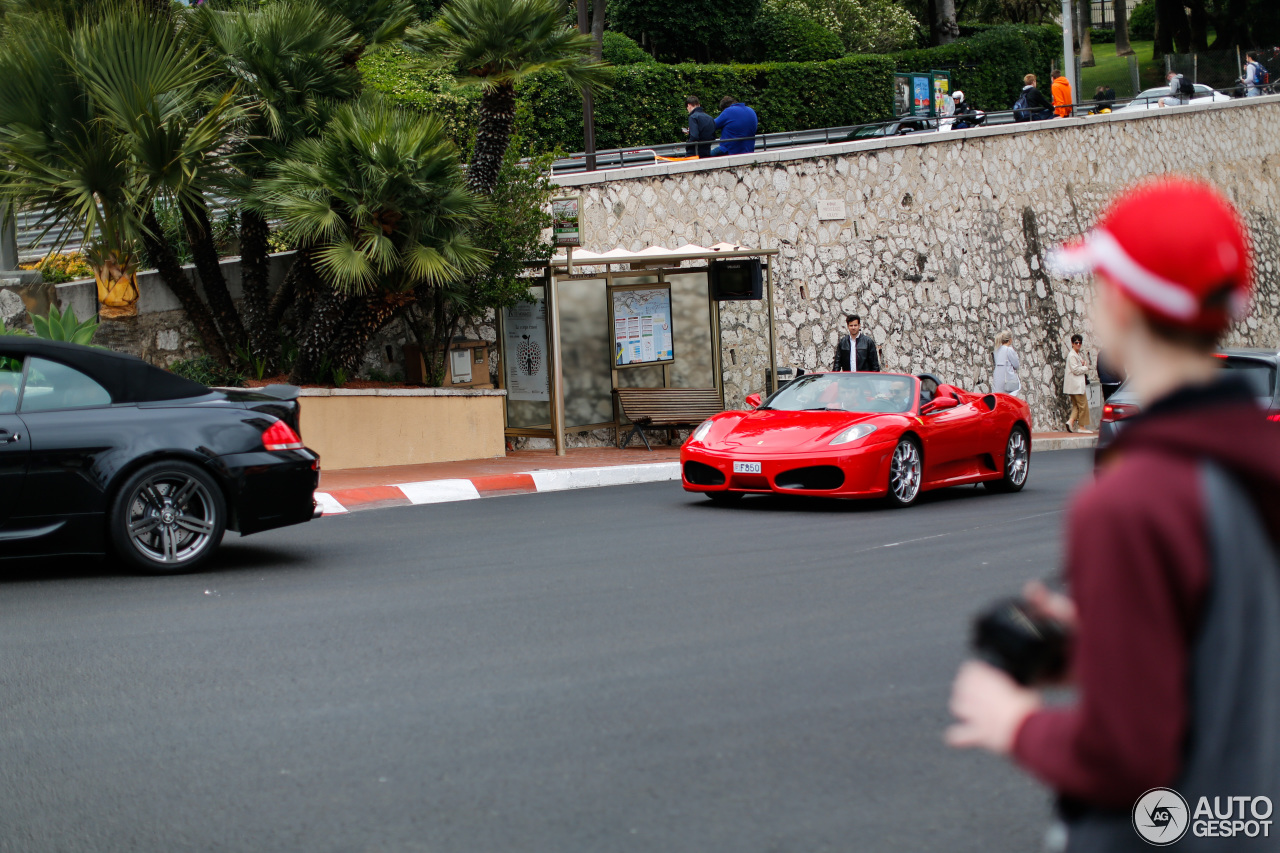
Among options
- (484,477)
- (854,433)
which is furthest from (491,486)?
(854,433)

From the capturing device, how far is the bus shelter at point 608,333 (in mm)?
17781

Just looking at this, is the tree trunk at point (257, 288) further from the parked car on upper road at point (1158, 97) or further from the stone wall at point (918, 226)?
the parked car on upper road at point (1158, 97)

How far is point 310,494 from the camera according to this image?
8797 millimetres

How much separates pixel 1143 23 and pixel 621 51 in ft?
176

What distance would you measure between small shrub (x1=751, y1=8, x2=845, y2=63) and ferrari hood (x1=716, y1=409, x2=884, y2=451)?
3130cm

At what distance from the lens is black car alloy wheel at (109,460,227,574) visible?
26.7 feet

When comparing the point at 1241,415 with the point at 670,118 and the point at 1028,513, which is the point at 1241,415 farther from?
the point at 670,118

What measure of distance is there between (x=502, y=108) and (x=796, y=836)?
13.4 m

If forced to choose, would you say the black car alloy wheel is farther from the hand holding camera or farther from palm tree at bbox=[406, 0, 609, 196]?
palm tree at bbox=[406, 0, 609, 196]

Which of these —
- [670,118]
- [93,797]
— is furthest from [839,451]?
[670,118]

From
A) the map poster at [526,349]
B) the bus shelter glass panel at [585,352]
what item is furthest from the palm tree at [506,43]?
the bus shelter glass panel at [585,352]

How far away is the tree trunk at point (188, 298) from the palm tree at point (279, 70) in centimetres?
128

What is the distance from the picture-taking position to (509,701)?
533cm

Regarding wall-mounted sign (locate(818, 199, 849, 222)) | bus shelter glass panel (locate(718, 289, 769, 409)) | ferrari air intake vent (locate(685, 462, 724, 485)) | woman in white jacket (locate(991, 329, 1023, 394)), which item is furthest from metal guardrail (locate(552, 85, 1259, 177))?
ferrari air intake vent (locate(685, 462, 724, 485))
